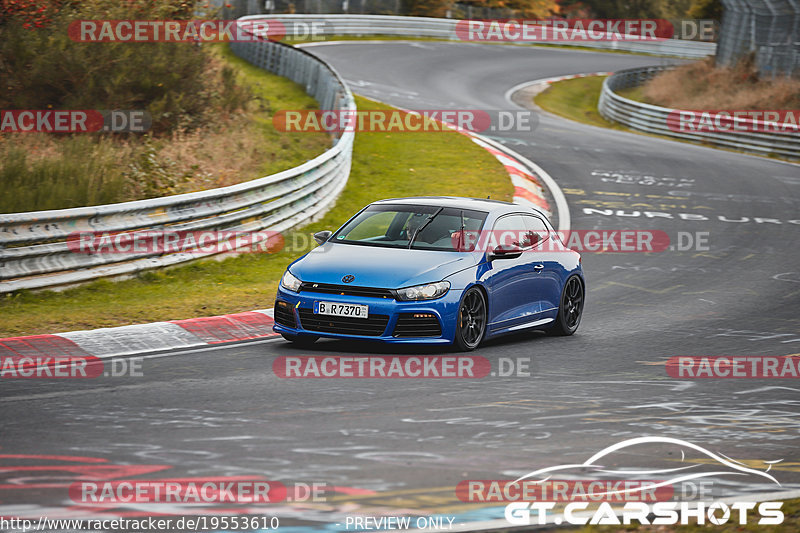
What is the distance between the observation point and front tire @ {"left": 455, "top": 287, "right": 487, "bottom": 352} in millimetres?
10250

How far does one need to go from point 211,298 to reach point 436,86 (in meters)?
28.9

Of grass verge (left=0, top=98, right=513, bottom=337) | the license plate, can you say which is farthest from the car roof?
grass verge (left=0, top=98, right=513, bottom=337)

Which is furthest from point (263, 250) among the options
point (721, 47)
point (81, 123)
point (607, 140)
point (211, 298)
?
point (721, 47)

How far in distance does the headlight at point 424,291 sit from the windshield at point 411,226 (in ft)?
2.66

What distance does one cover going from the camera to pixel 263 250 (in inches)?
635

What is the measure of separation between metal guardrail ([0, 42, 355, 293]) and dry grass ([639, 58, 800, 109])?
74.6ft

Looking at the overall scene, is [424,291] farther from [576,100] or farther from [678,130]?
[576,100]

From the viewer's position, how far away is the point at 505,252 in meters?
10.9

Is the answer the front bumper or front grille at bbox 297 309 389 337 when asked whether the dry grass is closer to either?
the front bumper

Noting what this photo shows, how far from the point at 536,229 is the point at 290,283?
3301mm

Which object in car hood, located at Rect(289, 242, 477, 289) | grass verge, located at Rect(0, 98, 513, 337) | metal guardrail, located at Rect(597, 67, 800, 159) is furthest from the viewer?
metal guardrail, located at Rect(597, 67, 800, 159)

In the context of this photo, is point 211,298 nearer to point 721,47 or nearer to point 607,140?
point 607,140

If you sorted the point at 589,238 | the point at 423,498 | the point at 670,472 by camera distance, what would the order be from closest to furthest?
the point at 423,498 → the point at 670,472 → the point at 589,238

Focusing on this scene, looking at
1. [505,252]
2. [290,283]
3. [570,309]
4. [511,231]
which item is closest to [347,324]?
[290,283]
